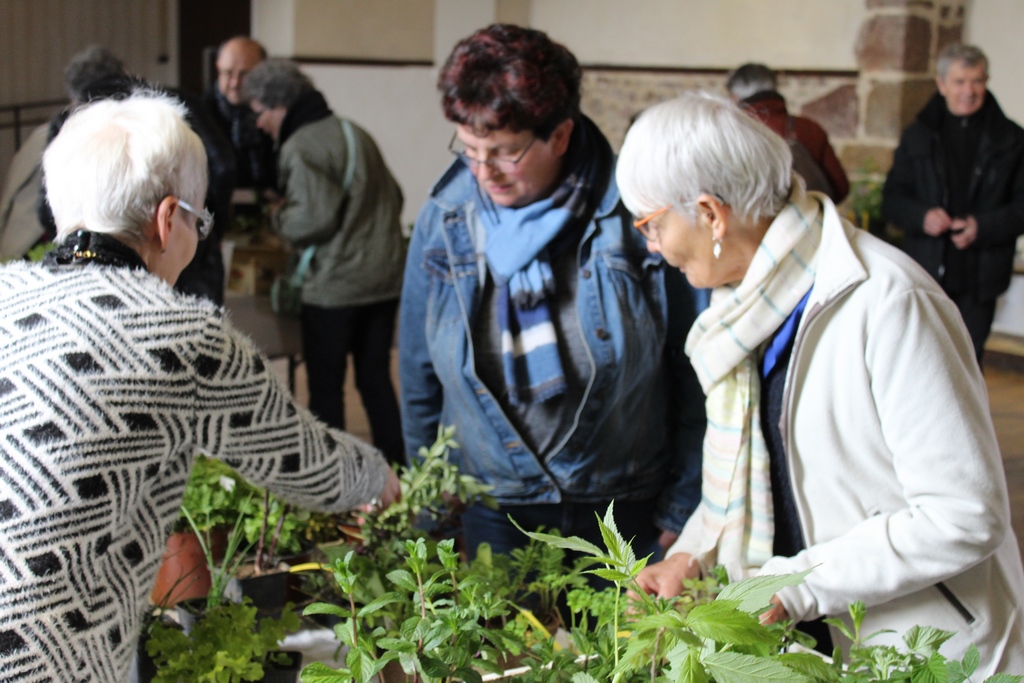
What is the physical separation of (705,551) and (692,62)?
22.2ft

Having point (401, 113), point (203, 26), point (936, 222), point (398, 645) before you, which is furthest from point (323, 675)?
point (203, 26)

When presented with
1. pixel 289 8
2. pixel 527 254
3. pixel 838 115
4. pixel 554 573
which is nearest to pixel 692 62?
pixel 838 115

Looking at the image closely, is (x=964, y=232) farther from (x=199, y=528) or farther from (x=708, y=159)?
(x=199, y=528)

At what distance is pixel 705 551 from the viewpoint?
185 cm

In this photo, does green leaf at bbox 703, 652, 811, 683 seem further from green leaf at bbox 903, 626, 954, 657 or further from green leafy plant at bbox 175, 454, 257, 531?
green leafy plant at bbox 175, 454, 257, 531

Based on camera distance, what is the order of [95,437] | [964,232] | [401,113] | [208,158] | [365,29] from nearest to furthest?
[95,437], [208,158], [964,232], [365,29], [401,113]

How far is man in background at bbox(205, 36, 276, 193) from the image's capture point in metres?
4.74

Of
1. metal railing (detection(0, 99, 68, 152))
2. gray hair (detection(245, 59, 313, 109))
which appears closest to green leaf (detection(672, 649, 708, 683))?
gray hair (detection(245, 59, 313, 109))

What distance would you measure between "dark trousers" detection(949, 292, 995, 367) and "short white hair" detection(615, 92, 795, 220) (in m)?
3.63

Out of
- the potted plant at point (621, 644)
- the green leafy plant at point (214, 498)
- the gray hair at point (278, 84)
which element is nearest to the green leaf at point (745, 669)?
the potted plant at point (621, 644)

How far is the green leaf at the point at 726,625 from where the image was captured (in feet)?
2.80

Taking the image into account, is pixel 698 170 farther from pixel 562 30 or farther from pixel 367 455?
pixel 562 30

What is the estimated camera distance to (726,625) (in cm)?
86

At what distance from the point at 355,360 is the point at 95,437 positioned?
3260mm
